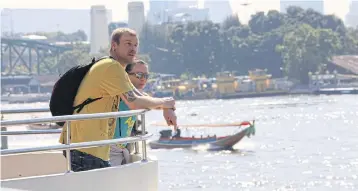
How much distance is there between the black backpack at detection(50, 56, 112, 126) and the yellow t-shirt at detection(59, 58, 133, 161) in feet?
0.06

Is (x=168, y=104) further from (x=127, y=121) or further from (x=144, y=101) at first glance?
(x=127, y=121)

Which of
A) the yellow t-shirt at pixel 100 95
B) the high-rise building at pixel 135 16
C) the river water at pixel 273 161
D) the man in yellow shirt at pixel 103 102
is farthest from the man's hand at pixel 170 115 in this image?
the high-rise building at pixel 135 16

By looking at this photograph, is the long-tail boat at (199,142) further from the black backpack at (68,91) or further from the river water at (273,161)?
the black backpack at (68,91)

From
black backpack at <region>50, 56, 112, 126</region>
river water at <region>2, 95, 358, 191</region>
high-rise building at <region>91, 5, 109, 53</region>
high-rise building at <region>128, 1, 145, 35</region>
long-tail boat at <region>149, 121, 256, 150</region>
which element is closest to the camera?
black backpack at <region>50, 56, 112, 126</region>

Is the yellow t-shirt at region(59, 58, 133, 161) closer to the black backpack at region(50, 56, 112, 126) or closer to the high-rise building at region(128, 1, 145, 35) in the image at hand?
the black backpack at region(50, 56, 112, 126)

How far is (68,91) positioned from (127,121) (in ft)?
1.20

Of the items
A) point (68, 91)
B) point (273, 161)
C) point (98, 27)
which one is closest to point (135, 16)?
point (98, 27)

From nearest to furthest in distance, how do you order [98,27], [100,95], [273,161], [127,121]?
[100,95] < [127,121] < [273,161] < [98,27]

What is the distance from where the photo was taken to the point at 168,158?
1384 inches

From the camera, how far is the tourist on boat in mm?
4836

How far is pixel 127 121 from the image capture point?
484 cm

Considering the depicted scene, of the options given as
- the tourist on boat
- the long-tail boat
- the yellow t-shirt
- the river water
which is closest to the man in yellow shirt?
the yellow t-shirt

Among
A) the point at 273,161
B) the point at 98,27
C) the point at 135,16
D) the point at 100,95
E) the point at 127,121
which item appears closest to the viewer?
the point at 100,95

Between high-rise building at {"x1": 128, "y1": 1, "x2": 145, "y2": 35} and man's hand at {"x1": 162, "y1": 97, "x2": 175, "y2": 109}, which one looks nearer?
man's hand at {"x1": 162, "y1": 97, "x2": 175, "y2": 109}
